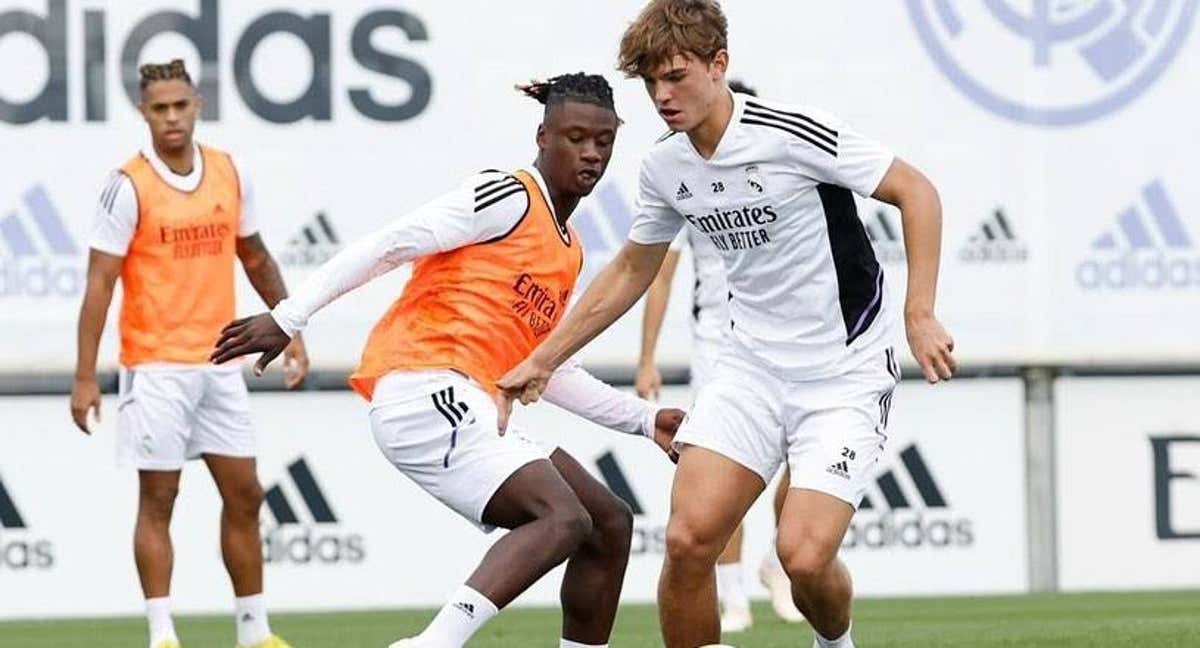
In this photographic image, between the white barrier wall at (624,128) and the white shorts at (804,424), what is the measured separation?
6.31m

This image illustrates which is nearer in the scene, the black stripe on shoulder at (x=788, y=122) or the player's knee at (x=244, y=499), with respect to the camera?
the black stripe on shoulder at (x=788, y=122)

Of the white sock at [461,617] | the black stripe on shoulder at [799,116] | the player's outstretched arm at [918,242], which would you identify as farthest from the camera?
the black stripe on shoulder at [799,116]

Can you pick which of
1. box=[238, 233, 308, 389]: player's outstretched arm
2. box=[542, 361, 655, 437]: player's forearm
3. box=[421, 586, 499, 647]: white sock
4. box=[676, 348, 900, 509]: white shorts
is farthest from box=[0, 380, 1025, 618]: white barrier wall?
box=[421, 586, 499, 647]: white sock

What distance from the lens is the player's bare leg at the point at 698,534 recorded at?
29.6 ft

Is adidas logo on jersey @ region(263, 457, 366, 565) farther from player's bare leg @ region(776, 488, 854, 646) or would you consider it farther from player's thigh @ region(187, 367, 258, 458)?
player's bare leg @ region(776, 488, 854, 646)

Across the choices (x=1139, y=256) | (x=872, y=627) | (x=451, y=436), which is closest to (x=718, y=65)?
(x=451, y=436)

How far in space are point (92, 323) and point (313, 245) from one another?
3.34 m

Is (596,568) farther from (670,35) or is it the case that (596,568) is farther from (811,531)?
(670,35)

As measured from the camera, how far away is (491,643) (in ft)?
42.2

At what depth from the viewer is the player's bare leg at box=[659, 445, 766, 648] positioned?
355 inches

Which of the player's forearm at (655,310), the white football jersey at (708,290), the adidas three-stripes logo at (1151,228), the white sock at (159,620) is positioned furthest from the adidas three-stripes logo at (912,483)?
the white sock at (159,620)

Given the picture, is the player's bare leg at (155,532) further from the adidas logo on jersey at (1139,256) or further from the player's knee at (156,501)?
the adidas logo on jersey at (1139,256)

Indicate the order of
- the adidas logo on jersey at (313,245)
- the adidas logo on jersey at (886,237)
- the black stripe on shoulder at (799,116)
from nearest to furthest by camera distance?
the black stripe on shoulder at (799,116), the adidas logo on jersey at (313,245), the adidas logo on jersey at (886,237)

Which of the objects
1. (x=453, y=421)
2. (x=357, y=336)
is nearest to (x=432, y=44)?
(x=357, y=336)
